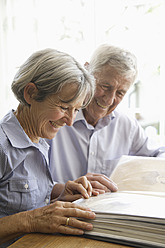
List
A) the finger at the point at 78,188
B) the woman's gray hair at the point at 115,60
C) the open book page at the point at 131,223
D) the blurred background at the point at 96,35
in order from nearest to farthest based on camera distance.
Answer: the open book page at the point at 131,223, the finger at the point at 78,188, the woman's gray hair at the point at 115,60, the blurred background at the point at 96,35

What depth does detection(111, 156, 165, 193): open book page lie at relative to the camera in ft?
3.94

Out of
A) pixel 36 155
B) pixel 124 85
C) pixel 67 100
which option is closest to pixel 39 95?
pixel 67 100

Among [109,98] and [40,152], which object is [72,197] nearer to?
[40,152]

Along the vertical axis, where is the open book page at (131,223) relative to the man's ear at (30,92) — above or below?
below

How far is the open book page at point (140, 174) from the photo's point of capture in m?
1.20

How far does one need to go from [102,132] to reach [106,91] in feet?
0.87

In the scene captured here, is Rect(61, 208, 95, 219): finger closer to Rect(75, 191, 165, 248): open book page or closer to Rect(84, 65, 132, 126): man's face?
Rect(75, 191, 165, 248): open book page

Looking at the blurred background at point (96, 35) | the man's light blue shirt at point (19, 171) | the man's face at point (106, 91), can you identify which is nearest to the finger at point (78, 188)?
the man's light blue shirt at point (19, 171)

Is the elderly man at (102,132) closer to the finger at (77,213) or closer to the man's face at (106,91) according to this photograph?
the man's face at (106,91)

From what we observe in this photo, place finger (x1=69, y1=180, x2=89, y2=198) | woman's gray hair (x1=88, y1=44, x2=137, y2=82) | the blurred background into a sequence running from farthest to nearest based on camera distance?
the blurred background, woman's gray hair (x1=88, y1=44, x2=137, y2=82), finger (x1=69, y1=180, x2=89, y2=198)

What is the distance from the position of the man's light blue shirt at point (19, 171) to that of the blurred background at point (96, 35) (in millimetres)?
1694

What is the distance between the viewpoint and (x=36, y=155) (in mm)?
1159

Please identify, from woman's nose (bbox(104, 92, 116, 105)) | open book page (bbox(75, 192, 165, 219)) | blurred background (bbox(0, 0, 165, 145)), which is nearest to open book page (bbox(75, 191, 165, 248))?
open book page (bbox(75, 192, 165, 219))

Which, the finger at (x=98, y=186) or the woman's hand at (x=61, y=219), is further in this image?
the finger at (x=98, y=186)
